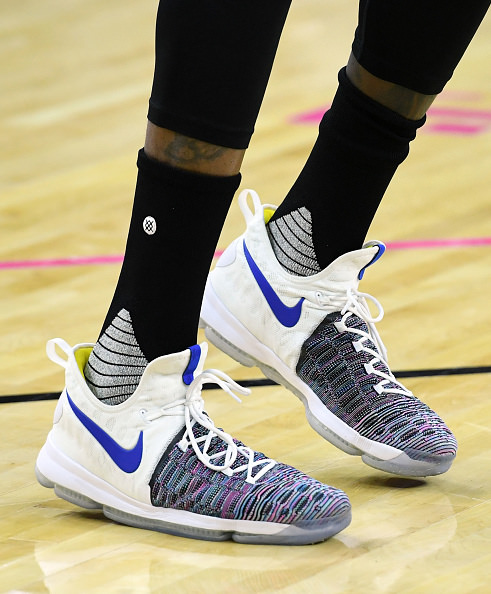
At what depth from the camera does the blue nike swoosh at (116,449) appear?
89cm

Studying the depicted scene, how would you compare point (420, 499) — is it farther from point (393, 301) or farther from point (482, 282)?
point (482, 282)

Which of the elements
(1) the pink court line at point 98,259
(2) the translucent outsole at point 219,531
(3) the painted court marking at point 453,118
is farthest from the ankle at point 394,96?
(3) the painted court marking at point 453,118

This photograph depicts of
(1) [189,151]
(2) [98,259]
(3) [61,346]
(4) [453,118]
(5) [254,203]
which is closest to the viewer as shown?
(1) [189,151]

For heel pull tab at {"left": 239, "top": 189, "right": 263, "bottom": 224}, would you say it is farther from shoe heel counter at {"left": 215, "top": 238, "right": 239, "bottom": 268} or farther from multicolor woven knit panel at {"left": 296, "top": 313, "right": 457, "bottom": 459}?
multicolor woven knit panel at {"left": 296, "top": 313, "right": 457, "bottom": 459}

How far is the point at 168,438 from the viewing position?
89 centimetres

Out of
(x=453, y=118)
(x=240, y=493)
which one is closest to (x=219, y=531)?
(x=240, y=493)

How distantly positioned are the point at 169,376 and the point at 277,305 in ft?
0.61

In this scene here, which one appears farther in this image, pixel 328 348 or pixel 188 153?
pixel 328 348

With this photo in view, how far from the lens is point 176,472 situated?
88 cm

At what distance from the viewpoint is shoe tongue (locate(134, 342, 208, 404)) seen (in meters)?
0.88

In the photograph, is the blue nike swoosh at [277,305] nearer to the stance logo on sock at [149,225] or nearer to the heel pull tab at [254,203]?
the heel pull tab at [254,203]

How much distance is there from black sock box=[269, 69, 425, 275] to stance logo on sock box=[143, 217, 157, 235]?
0.21 meters

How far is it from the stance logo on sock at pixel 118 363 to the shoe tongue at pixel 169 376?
0.02 metres

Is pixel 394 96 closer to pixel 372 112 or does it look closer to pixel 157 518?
pixel 372 112
